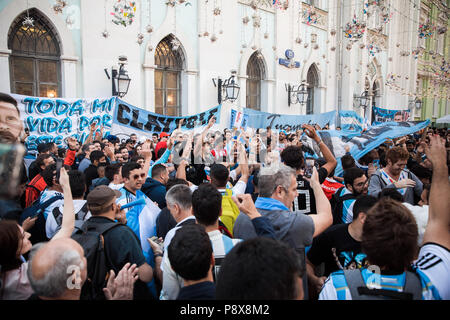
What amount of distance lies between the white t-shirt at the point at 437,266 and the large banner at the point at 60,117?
750cm

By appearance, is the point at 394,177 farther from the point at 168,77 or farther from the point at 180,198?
the point at 168,77

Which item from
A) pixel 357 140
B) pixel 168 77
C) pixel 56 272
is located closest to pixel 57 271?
pixel 56 272

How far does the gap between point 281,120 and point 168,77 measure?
14.5ft

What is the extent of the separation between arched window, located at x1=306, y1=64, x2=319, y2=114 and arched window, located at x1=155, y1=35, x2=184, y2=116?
26.7 ft

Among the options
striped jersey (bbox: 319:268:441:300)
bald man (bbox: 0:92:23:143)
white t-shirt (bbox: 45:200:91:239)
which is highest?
bald man (bbox: 0:92:23:143)

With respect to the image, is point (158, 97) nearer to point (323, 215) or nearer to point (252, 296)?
point (323, 215)

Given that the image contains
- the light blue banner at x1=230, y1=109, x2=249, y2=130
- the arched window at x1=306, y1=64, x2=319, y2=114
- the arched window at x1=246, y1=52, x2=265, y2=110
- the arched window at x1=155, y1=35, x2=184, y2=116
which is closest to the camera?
the light blue banner at x1=230, y1=109, x2=249, y2=130

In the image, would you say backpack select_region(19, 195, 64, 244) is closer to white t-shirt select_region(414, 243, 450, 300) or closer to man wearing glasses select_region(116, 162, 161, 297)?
man wearing glasses select_region(116, 162, 161, 297)

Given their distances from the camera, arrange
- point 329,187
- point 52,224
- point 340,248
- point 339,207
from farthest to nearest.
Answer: point 329,187 < point 339,207 < point 52,224 < point 340,248

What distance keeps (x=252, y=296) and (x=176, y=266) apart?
676 mm

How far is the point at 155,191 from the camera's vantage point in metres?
3.79

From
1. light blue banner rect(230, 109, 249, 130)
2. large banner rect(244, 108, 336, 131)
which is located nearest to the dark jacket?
light blue banner rect(230, 109, 249, 130)

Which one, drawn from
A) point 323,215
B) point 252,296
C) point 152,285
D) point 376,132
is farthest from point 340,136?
point 252,296

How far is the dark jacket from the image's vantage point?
3734 millimetres
